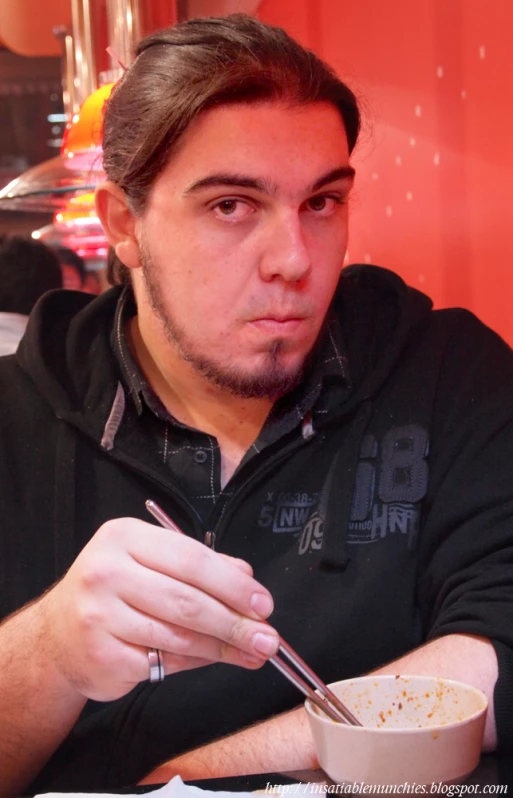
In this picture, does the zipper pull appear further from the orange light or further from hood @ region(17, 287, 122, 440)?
the orange light

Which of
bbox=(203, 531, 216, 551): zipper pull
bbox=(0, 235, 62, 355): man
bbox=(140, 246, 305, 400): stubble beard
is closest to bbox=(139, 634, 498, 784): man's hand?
bbox=(203, 531, 216, 551): zipper pull

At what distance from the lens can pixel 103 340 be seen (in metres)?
1.39

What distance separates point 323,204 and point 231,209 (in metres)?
0.13

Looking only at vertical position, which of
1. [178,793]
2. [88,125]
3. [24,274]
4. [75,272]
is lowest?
[75,272]

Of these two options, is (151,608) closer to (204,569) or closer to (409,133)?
(204,569)

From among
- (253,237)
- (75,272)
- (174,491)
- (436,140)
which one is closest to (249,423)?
(174,491)

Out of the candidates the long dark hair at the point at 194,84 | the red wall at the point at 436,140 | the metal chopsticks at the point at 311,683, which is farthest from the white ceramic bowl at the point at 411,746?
the red wall at the point at 436,140

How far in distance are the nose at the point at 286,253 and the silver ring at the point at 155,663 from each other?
508 millimetres

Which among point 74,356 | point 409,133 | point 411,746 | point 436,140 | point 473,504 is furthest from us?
point 409,133

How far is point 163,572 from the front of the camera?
78 centimetres

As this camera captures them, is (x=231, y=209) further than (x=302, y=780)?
Yes

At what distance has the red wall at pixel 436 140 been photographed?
1.59 metres

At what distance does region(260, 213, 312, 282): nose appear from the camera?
1152mm

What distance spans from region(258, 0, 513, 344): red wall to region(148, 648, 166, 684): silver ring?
987mm
